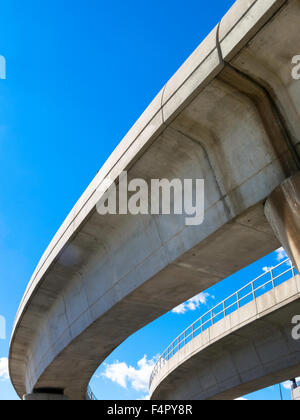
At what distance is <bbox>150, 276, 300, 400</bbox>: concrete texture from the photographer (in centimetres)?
1536

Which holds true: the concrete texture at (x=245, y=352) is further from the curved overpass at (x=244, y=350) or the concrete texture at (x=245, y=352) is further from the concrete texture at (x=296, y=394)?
the concrete texture at (x=296, y=394)

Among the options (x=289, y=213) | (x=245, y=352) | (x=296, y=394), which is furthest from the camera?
(x=296, y=394)

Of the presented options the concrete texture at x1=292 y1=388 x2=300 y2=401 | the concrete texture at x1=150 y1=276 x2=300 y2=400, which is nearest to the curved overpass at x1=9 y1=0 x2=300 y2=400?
the concrete texture at x1=150 y1=276 x2=300 y2=400

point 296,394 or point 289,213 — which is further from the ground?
point 296,394

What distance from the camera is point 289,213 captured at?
18.0 ft

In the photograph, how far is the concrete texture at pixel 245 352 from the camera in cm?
1536

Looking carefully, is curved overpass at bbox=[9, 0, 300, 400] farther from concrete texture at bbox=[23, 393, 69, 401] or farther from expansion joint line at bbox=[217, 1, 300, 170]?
concrete texture at bbox=[23, 393, 69, 401]

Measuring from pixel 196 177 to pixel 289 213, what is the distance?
7.57ft

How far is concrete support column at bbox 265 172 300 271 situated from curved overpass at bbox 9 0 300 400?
0.36m

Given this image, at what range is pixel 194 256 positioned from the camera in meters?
7.89

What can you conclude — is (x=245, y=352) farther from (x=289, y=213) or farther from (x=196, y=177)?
(x=289, y=213)

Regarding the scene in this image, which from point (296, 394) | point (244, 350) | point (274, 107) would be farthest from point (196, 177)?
point (296, 394)
